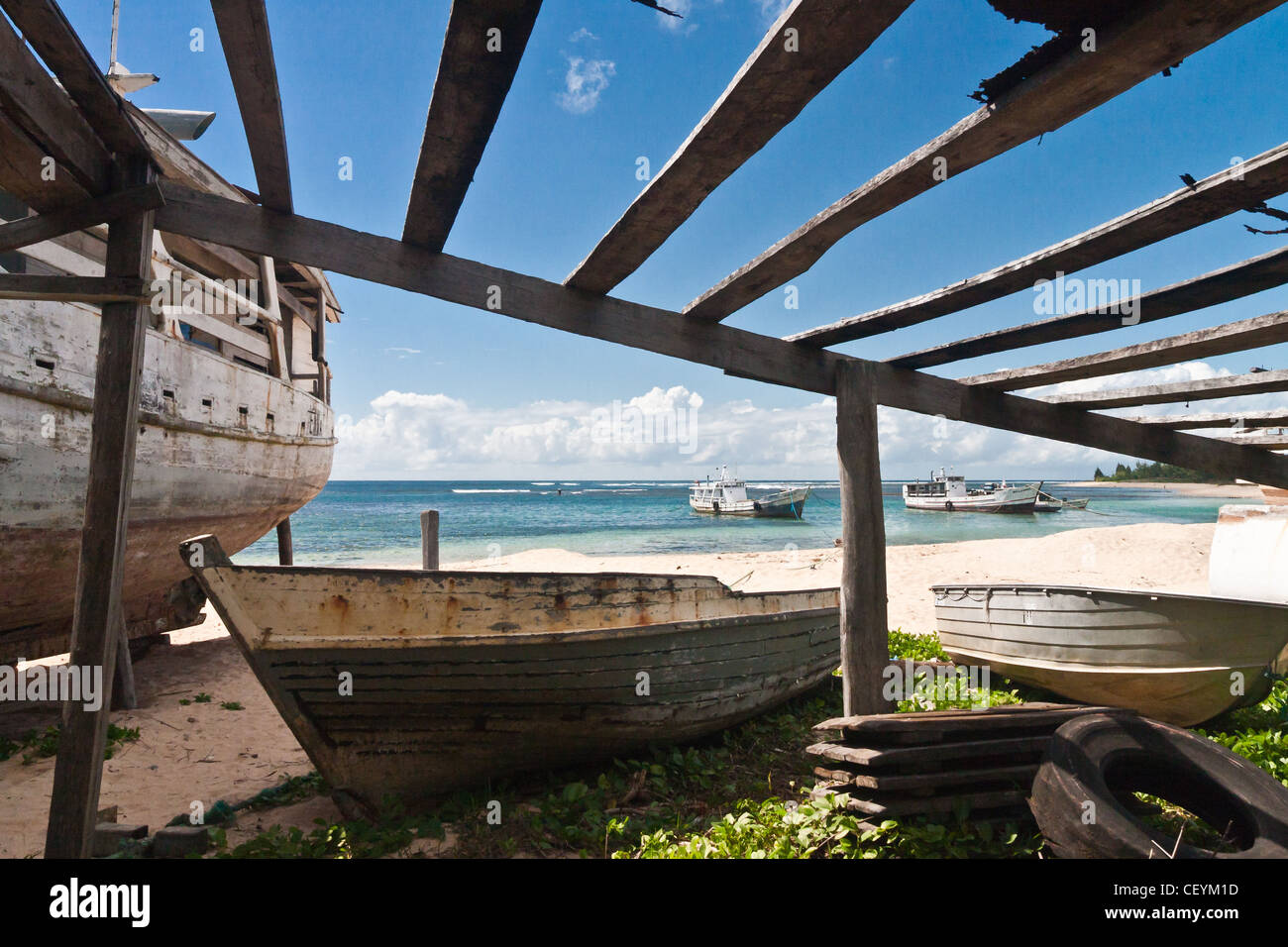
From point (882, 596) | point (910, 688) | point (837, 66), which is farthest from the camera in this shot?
point (910, 688)

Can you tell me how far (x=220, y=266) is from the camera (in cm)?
1054

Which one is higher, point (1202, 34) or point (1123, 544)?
point (1202, 34)

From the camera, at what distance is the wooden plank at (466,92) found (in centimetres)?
217

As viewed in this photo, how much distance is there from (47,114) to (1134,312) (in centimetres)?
600

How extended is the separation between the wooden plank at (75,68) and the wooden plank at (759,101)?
260 cm

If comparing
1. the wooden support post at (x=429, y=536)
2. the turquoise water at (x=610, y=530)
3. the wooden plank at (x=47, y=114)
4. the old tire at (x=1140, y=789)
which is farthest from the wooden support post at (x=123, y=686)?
the turquoise water at (x=610, y=530)

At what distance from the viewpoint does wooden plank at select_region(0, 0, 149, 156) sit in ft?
8.80

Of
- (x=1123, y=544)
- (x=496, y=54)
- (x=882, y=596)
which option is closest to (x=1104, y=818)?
(x=882, y=596)

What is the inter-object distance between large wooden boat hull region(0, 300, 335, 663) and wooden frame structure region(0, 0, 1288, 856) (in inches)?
85.5

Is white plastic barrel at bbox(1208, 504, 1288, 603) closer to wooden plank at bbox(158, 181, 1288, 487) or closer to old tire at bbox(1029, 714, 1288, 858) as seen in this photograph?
wooden plank at bbox(158, 181, 1288, 487)

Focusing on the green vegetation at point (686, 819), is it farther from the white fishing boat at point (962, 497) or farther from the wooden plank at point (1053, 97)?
the white fishing boat at point (962, 497)

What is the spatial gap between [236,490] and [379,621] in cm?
613

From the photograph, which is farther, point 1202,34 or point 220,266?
point 220,266

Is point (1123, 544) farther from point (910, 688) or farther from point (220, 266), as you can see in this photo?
point (220, 266)
